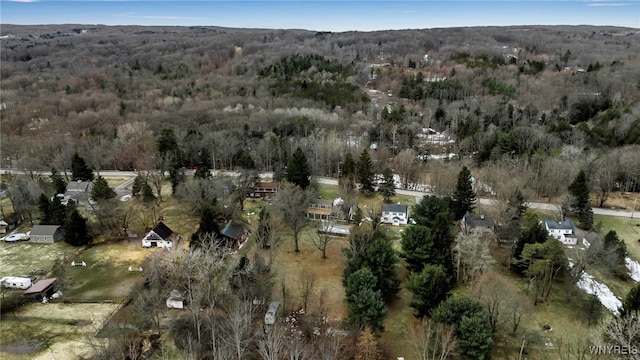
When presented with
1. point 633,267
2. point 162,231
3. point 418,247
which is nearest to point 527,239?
point 418,247

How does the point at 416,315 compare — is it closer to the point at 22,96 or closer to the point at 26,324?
the point at 26,324

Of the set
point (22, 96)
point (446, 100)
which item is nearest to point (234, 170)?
point (446, 100)

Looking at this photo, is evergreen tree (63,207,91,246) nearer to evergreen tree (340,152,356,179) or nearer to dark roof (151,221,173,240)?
dark roof (151,221,173,240)

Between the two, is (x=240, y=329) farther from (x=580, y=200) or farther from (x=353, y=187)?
(x=580, y=200)

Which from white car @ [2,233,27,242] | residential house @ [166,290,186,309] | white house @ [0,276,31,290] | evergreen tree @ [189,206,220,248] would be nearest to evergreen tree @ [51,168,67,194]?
white car @ [2,233,27,242]

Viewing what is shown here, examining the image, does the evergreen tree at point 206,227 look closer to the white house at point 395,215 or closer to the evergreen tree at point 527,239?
the white house at point 395,215

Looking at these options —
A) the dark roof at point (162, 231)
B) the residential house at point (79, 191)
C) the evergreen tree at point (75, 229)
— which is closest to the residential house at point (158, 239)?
the dark roof at point (162, 231)
